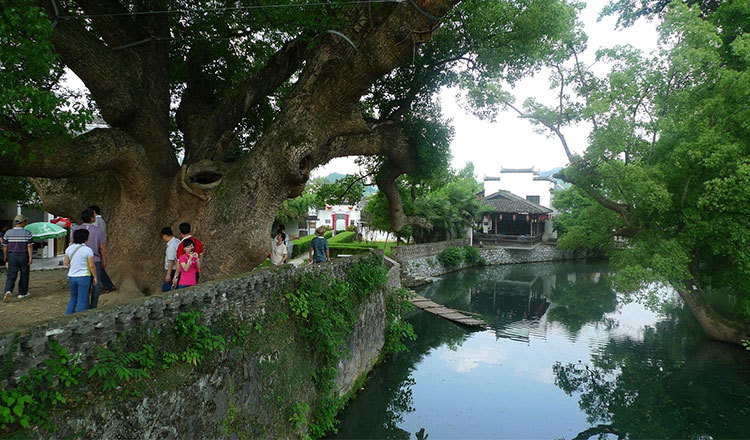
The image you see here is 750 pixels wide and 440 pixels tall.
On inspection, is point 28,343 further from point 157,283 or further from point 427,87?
point 427,87

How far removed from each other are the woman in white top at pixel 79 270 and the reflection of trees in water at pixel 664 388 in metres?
9.99

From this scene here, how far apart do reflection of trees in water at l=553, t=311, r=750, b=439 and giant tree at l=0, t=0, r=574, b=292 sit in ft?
29.1

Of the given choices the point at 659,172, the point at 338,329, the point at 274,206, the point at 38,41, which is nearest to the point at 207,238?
the point at 274,206

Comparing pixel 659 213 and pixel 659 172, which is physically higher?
pixel 659 172

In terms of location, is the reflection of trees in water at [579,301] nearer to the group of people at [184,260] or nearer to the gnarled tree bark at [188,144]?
the gnarled tree bark at [188,144]

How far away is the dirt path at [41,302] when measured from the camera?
6611 mm

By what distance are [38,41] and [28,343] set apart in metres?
4.29

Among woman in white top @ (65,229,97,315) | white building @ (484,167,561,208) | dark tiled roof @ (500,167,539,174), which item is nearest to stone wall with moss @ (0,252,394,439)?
woman in white top @ (65,229,97,315)

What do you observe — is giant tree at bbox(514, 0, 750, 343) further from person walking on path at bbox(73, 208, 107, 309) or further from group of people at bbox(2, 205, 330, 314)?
person walking on path at bbox(73, 208, 107, 309)

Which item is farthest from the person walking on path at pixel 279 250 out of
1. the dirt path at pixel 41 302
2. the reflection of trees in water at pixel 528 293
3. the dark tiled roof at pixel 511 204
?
the dark tiled roof at pixel 511 204

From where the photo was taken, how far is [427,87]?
41.6 feet

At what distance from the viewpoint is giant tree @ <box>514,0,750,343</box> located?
10906mm

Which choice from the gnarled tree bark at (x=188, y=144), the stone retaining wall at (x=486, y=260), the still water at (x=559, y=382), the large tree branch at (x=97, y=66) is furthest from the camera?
the stone retaining wall at (x=486, y=260)

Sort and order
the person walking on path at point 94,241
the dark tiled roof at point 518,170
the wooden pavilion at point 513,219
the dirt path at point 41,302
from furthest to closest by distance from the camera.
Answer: the dark tiled roof at point 518,170 → the wooden pavilion at point 513,219 → the dirt path at point 41,302 → the person walking on path at point 94,241
